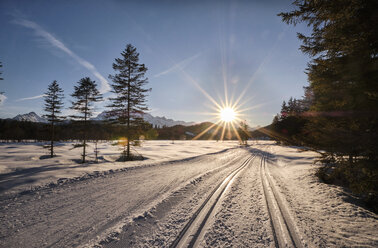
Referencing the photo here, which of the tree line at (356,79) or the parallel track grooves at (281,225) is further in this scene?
the tree line at (356,79)

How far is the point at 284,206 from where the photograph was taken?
473 centimetres

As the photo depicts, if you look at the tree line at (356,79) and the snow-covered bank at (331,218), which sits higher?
the tree line at (356,79)

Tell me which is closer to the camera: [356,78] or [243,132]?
[356,78]

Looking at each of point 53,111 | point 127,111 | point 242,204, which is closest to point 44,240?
point 242,204

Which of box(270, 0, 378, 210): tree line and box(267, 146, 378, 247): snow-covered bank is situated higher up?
box(270, 0, 378, 210): tree line

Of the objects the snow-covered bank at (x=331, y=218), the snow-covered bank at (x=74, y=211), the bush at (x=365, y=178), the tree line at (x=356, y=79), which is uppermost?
the tree line at (x=356, y=79)

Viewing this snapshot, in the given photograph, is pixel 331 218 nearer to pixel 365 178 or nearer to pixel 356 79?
pixel 365 178

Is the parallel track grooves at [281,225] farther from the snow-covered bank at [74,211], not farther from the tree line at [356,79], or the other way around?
the snow-covered bank at [74,211]

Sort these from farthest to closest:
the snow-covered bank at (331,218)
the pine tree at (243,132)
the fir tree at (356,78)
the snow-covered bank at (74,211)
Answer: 1. the pine tree at (243,132)
2. the fir tree at (356,78)
3. the snow-covered bank at (331,218)
4. the snow-covered bank at (74,211)

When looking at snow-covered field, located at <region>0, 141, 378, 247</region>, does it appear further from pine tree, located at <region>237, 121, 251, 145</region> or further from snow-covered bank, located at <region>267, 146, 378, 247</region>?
pine tree, located at <region>237, 121, 251, 145</region>

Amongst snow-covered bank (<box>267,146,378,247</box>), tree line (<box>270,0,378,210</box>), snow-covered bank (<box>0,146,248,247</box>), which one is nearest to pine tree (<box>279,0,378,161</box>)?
tree line (<box>270,0,378,210</box>)

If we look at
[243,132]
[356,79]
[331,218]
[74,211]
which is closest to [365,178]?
[331,218]

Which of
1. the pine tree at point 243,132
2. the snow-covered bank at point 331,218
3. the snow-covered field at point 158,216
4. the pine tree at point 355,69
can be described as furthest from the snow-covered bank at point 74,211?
the pine tree at point 243,132

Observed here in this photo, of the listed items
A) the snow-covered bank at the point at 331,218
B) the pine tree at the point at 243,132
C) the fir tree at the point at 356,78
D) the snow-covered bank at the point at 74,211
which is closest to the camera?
the snow-covered bank at the point at 74,211
